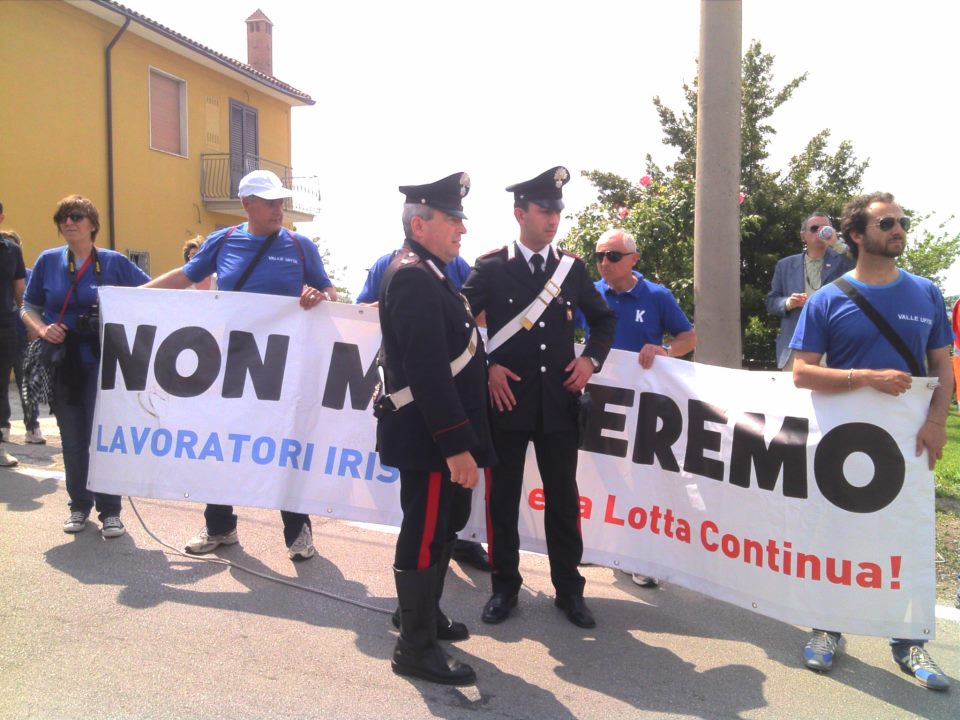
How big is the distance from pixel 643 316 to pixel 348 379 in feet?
5.84

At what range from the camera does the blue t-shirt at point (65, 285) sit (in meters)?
5.16

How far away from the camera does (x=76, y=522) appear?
17.4ft

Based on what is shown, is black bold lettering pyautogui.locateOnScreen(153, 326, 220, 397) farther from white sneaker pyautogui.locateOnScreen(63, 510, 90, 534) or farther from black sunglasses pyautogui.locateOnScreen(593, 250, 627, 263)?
black sunglasses pyautogui.locateOnScreen(593, 250, 627, 263)

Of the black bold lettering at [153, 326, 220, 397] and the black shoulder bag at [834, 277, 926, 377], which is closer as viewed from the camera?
the black shoulder bag at [834, 277, 926, 377]

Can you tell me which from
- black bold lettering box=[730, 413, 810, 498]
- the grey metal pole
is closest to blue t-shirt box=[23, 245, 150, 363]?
the grey metal pole

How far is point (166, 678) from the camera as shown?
338cm

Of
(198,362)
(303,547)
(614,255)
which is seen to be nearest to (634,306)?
(614,255)

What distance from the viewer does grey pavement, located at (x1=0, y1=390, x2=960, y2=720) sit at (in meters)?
3.24

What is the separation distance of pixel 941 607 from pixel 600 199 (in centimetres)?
2000

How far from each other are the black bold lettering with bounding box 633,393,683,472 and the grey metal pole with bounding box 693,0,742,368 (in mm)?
1024

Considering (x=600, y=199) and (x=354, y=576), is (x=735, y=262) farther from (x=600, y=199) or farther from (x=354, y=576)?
(x=600, y=199)

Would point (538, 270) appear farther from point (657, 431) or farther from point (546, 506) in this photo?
point (546, 506)

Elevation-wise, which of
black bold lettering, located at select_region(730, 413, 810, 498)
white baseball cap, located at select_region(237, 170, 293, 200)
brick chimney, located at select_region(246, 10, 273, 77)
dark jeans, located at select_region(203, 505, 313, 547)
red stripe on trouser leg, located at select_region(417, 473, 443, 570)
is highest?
brick chimney, located at select_region(246, 10, 273, 77)

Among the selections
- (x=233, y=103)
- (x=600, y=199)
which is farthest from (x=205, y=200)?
(x=600, y=199)
